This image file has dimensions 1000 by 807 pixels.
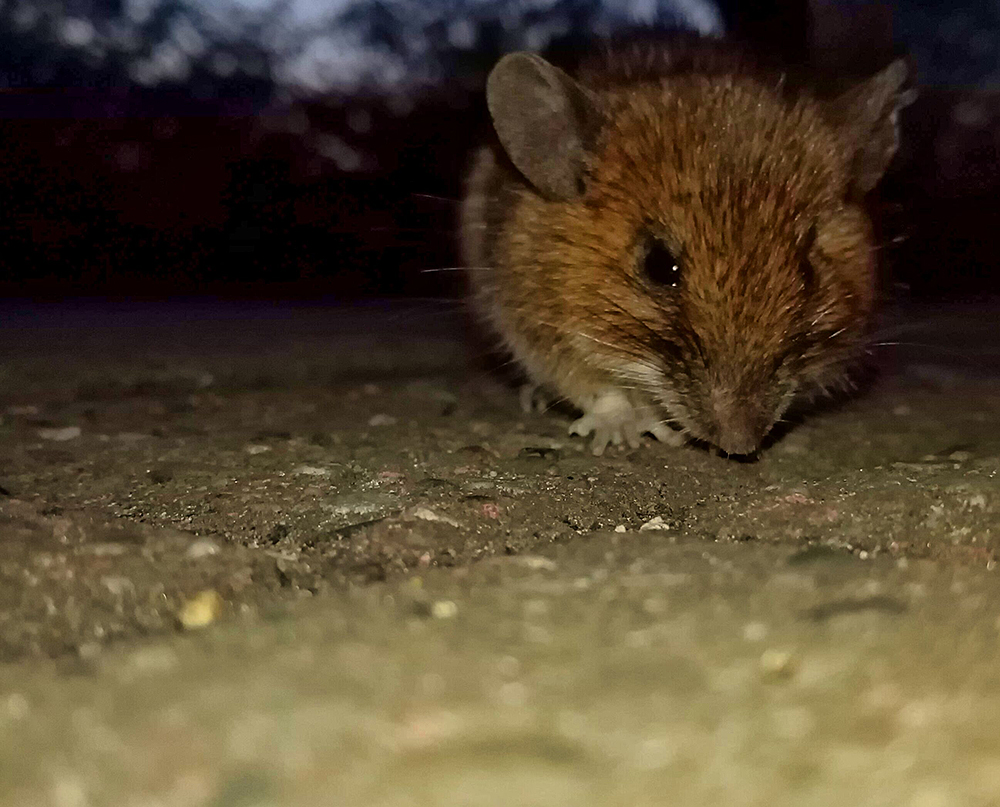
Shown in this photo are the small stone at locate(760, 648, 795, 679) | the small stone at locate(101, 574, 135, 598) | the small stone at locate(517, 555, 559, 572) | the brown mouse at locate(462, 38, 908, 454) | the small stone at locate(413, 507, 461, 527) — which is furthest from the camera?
the brown mouse at locate(462, 38, 908, 454)

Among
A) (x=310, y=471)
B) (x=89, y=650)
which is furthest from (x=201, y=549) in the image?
(x=310, y=471)

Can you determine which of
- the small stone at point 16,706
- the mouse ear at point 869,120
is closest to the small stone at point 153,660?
the small stone at point 16,706

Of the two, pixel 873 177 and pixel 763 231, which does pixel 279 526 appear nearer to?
pixel 763 231

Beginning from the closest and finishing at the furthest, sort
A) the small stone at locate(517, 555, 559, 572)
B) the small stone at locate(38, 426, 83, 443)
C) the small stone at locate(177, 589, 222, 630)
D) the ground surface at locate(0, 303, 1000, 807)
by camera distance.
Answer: the ground surface at locate(0, 303, 1000, 807), the small stone at locate(177, 589, 222, 630), the small stone at locate(517, 555, 559, 572), the small stone at locate(38, 426, 83, 443)

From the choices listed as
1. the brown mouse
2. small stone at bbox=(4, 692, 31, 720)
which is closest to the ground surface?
small stone at bbox=(4, 692, 31, 720)

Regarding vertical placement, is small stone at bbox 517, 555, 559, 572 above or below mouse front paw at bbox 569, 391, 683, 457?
above

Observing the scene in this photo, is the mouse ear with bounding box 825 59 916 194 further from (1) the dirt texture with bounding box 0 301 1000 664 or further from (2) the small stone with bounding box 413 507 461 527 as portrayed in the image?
(2) the small stone with bounding box 413 507 461 527

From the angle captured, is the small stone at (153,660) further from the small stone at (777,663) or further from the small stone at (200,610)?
the small stone at (777,663)
